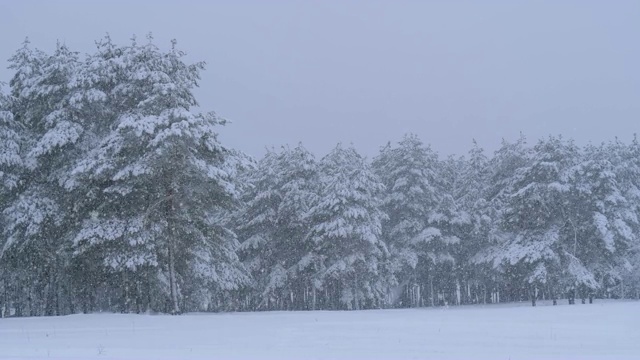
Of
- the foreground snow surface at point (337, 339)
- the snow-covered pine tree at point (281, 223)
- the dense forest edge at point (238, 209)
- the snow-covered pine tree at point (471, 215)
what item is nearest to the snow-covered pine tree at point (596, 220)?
the dense forest edge at point (238, 209)

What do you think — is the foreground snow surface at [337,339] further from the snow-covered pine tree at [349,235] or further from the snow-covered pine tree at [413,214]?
the snow-covered pine tree at [413,214]

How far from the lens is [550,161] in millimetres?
40875

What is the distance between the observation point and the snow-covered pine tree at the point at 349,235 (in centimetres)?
4112

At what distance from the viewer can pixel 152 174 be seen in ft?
83.4

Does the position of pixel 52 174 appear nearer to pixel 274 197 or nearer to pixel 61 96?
pixel 61 96

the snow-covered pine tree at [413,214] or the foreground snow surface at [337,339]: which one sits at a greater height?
the snow-covered pine tree at [413,214]

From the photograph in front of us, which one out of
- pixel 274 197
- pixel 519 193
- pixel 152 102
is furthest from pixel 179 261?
pixel 519 193

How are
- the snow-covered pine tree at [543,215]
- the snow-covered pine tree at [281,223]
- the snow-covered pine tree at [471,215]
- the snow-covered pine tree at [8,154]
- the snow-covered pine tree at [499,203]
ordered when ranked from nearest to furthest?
1. the snow-covered pine tree at [8,154]
2. the snow-covered pine tree at [543,215]
3. the snow-covered pine tree at [281,223]
4. the snow-covered pine tree at [499,203]
5. the snow-covered pine tree at [471,215]

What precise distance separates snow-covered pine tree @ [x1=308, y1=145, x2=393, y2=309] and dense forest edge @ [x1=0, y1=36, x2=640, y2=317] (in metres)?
A: 0.15

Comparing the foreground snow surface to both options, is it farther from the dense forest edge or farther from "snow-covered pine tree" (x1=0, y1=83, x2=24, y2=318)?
"snow-covered pine tree" (x1=0, y1=83, x2=24, y2=318)

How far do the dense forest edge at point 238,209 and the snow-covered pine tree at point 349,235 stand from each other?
150 millimetres

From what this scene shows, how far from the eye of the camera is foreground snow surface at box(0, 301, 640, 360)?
13.1 metres

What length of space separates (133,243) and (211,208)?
413 cm

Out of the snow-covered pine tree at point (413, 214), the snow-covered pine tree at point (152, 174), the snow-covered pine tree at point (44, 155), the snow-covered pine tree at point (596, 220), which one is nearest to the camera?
the snow-covered pine tree at point (152, 174)
